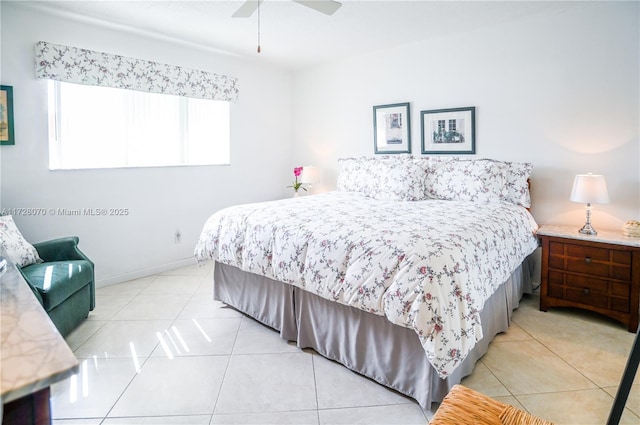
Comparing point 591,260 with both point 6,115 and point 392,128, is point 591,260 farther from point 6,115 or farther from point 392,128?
point 6,115

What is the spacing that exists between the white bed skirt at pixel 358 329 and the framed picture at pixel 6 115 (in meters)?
1.91

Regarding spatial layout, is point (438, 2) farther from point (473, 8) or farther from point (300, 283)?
point (300, 283)

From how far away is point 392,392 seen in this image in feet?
6.50

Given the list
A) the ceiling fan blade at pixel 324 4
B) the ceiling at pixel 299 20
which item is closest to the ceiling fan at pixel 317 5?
the ceiling fan blade at pixel 324 4

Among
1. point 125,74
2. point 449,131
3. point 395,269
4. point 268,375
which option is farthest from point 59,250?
A: point 449,131

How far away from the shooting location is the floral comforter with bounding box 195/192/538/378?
5.58 ft

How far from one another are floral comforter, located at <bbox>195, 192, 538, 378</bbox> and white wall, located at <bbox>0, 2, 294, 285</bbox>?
1176 millimetres

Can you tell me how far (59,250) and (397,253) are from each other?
258 cm

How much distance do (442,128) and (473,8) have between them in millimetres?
1118

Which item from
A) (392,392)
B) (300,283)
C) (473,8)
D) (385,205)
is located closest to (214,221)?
(300,283)

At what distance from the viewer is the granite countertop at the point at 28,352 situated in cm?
59

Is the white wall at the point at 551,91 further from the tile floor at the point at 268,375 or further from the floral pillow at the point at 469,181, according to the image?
the tile floor at the point at 268,375

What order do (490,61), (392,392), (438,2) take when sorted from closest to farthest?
(392,392) → (438,2) → (490,61)

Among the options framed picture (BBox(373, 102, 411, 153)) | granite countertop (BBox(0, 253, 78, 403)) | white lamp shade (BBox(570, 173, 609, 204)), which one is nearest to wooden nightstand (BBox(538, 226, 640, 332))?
white lamp shade (BBox(570, 173, 609, 204))
